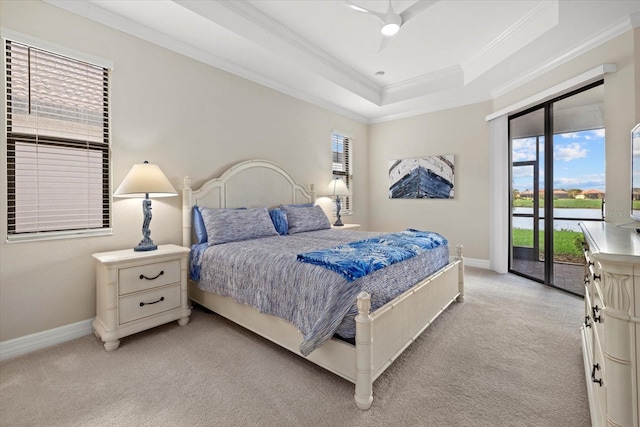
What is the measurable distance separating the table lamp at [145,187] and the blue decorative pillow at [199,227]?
1.48 ft

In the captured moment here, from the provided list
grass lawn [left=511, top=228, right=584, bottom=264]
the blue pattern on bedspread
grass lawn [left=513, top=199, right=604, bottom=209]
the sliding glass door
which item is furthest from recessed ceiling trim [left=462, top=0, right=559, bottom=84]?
the blue pattern on bedspread

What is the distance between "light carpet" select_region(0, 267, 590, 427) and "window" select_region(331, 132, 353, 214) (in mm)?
3215

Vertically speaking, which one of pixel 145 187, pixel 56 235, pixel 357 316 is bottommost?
pixel 357 316

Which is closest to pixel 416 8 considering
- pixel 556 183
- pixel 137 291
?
pixel 556 183

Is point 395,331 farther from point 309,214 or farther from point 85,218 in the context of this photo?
point 85,218

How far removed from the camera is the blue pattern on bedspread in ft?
5.45

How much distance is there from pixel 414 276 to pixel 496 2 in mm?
2728

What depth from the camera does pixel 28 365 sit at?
2.03 metres

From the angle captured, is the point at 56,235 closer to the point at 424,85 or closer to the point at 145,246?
the point at 145,246

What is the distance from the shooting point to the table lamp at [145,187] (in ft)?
7.95

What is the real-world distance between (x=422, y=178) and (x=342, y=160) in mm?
1477

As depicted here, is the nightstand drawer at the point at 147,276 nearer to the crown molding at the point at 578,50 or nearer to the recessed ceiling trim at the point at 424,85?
the recessed ceiling trim at the point at 424,85

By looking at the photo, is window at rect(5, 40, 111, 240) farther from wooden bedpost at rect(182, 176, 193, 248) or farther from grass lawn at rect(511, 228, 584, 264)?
grass lawn at rect(511, 228, 584, 264)

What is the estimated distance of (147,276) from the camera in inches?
94.3
